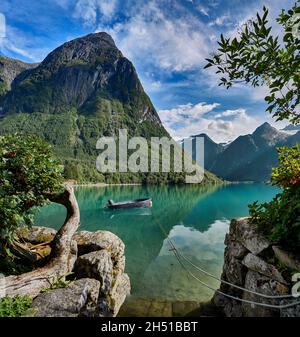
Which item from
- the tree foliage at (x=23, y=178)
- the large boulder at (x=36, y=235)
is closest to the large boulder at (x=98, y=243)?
the large boulder at (x=36, y=235)

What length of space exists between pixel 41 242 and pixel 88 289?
180 inches

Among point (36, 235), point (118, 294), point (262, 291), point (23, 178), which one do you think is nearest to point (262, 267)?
point (262, 291)

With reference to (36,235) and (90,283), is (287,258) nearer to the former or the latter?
(90,283)

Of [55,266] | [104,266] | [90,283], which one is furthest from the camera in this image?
[104,266]

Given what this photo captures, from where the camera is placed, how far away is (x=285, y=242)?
17.3ft

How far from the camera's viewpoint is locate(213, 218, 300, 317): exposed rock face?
17.1ft

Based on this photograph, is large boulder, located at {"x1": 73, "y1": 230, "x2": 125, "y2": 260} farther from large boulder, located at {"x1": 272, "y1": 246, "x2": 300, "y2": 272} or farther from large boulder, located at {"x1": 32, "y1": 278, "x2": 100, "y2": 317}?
large boulder, located at {"x1": 272, "y1": 246, "x2": 300, "y2": 272}

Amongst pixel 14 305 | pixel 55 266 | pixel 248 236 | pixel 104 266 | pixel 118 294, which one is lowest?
pixel 118 294

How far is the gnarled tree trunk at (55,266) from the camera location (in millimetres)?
5973

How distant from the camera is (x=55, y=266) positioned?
284 inches

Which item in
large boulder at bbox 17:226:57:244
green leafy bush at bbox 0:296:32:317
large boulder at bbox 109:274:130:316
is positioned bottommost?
large boulder at bbox 109:274:130:316

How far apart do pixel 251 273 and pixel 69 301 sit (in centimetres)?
494

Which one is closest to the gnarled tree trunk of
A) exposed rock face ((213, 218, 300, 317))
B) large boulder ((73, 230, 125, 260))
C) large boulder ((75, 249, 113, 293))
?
large boulder ((75, 249, 113, 293))
